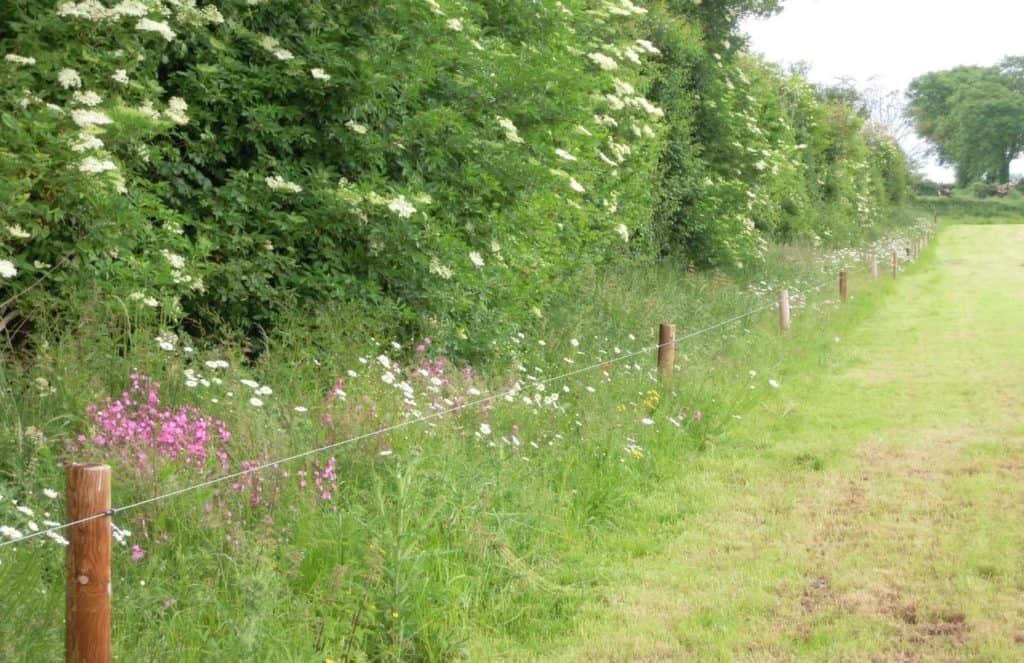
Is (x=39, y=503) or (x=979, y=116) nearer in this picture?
(x=39, y=503)

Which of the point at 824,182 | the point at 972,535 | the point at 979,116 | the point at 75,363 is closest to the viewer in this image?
the point at 75,363

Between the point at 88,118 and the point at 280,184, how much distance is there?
1.69m

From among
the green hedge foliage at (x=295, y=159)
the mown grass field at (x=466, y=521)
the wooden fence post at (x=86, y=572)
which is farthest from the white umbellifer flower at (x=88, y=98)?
the wooden fence post at (x=86, y=572)

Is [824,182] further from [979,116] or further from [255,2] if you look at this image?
[979,116]

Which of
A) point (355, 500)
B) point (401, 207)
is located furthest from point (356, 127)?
point (355, 500)

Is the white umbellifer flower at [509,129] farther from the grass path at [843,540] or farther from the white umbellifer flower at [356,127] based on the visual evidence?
the grass path at [843,540]

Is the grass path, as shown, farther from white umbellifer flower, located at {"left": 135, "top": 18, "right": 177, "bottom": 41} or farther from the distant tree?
the distant tree

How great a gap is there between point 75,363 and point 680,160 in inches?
533

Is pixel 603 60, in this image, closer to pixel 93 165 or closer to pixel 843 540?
pixel 843 540

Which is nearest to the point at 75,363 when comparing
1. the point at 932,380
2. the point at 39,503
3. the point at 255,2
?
the point at 39,503

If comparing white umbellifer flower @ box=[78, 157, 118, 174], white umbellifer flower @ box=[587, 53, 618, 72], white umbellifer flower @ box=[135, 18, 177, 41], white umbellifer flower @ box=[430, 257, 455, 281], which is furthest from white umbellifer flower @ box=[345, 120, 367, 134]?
white umbellifer flower @ box=[587, 53, 618, 72]

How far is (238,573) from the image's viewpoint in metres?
4.30

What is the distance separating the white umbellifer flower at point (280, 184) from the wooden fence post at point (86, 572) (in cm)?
415

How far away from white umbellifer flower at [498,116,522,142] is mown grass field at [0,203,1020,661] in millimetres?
1899
